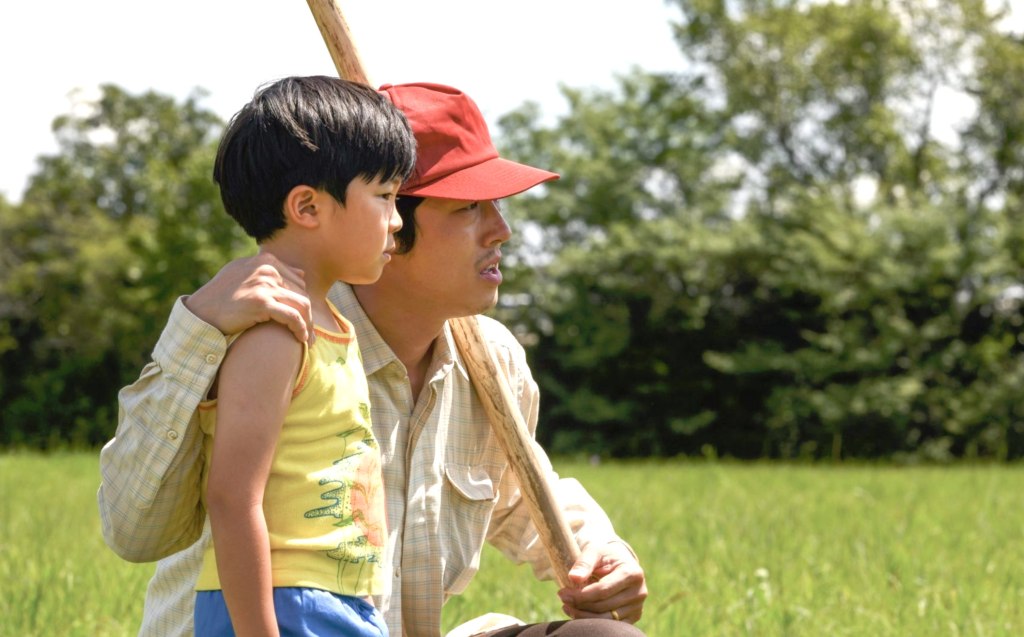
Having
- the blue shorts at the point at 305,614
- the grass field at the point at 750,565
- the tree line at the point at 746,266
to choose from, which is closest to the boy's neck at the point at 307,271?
the blue shorts at the point at 305,614

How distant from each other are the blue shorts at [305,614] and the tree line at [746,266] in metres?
15.1

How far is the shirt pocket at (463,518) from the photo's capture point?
2498 millimetres

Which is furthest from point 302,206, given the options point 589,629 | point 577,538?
point 577,538

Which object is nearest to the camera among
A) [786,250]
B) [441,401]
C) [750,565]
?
[441,401]

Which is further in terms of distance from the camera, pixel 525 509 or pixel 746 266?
pixel 746 266

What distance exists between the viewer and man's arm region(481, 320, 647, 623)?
95.5 inches

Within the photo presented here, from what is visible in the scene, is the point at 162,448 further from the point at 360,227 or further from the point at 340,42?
the point at 340,42

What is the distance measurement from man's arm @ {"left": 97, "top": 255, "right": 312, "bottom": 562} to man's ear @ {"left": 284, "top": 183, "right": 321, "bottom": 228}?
0.06 metres

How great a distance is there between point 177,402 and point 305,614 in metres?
0.32

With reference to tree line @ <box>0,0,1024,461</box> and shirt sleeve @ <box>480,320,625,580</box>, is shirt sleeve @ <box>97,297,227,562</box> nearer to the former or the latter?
shirt sleeve @ <box>480,320,625,580</box>

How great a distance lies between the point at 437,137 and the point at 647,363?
1729 centimetres

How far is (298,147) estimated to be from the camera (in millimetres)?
1799

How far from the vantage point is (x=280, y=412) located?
1.72m

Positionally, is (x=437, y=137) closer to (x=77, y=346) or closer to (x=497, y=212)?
(x=497, y=212)
